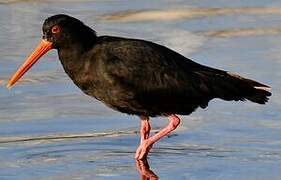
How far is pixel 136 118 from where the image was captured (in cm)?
1198

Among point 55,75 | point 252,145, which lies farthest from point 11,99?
point 252,145

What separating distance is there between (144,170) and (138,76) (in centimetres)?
83

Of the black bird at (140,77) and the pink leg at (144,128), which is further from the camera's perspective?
the pink leg at (144,128)

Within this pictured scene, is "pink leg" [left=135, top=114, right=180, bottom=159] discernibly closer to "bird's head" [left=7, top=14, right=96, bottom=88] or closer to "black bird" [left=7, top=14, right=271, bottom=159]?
"black bird" [left=7, top=14, right=271, bottom=159]

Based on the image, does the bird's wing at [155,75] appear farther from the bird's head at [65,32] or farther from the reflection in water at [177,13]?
the reflection in water at [177,13]

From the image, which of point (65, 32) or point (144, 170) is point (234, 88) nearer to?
point (144, 170)

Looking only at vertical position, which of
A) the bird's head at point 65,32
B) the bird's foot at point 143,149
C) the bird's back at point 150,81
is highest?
the bird's head at point 65,32

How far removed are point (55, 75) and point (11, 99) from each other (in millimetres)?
791

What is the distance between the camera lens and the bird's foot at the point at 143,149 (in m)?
10.6

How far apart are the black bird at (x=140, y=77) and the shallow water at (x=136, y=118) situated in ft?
1.16

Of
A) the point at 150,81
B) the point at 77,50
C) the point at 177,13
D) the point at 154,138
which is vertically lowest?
the point at 154,138

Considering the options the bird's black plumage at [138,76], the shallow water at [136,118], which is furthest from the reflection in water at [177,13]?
the bird's black plumage at [138,76]

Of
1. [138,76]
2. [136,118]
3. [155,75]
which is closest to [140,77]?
[138,76]

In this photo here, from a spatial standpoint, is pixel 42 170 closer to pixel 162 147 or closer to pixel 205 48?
pixel 162 147
